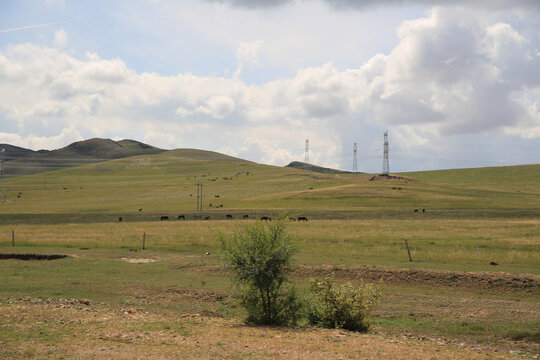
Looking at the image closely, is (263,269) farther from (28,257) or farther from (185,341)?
(28,257)

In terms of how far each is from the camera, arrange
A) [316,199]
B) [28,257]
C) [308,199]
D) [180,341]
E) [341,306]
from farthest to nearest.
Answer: [308,199] → [316,199] → [28,257] → [341,306] → [180,341]

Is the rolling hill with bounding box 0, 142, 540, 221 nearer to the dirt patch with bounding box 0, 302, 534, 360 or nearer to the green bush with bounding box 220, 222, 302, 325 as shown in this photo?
the green bush with bounding box 220, 222, 302, 325

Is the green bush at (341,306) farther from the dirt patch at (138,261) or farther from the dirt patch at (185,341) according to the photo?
the dirt patch at (138,261)

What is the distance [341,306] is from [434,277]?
1208 centimetres

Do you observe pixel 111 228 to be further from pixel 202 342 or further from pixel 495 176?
pixel 495 176

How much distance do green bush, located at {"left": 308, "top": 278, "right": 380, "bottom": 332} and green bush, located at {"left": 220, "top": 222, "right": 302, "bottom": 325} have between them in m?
0.78

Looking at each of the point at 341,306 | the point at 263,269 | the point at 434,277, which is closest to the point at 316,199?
the point at 434,277

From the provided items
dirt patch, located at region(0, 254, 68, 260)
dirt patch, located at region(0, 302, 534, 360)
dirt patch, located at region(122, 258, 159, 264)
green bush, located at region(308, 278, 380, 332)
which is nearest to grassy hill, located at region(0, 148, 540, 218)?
dirt patch, located at region(122, 258, 159, 264)

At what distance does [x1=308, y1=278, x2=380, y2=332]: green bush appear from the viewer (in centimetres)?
1781

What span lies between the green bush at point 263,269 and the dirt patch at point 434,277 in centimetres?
809

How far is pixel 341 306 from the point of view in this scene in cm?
1802

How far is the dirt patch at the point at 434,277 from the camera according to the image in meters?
25.7

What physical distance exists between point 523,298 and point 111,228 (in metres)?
53.2

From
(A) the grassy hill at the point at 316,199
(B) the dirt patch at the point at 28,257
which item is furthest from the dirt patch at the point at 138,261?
(A) the grassy hill at the point at 316,199
